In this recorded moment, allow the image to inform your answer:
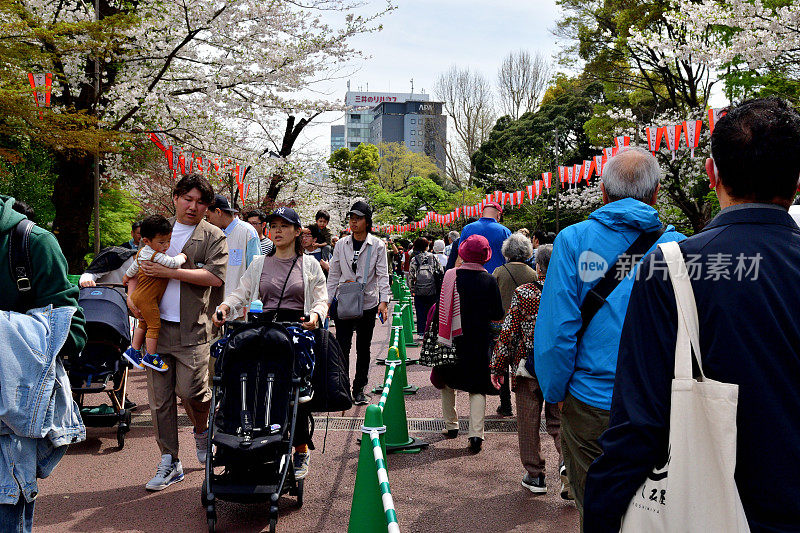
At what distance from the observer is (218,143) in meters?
14.4

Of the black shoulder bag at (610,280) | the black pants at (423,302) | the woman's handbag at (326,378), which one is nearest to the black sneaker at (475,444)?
the woman's handbag at (326,378)

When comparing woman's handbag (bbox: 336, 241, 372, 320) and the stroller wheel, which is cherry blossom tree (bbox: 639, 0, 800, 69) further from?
the stroller wheel

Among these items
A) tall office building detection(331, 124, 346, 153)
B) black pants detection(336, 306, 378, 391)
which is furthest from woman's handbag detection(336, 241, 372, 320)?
tall office building detection(331, 124, 346, 153)

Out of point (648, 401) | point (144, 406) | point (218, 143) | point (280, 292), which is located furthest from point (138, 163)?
point (648, 401)

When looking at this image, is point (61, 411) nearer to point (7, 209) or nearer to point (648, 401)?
point (7, 209)

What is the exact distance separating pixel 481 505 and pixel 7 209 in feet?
12.0

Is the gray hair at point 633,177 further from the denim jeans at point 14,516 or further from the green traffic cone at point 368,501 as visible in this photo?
the denim jeans at point 14,516

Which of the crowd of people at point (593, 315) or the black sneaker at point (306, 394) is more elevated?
the crowd of people at point (593, 315)

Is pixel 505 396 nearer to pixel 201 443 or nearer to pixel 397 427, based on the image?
pixel 397 427

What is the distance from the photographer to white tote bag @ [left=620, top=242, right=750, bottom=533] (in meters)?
1.44

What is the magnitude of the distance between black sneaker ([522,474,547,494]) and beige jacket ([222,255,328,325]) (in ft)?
6.86

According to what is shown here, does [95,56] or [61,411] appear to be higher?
[95,56]

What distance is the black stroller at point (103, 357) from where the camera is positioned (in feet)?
20.0

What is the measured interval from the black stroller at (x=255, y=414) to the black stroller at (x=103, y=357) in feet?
6.88
